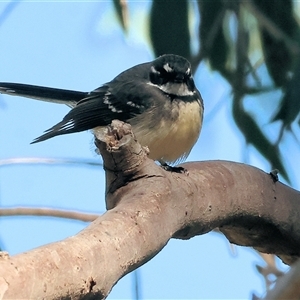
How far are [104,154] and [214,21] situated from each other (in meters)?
0.88

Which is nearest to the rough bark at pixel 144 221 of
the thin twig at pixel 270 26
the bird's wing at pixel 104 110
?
the bird's wing at pixel 104 110

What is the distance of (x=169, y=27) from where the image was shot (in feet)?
5.95

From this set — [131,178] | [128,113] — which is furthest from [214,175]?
[128,113]

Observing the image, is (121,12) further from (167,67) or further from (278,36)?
(278,36)

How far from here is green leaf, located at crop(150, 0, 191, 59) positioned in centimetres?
181

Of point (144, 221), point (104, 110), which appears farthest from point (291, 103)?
point (144, 221)

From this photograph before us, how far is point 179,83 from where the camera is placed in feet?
5.94

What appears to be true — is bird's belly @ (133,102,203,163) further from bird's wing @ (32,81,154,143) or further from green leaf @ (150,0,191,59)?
green leaf @ (150,0,191,59)

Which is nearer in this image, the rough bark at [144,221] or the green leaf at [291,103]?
the rough bark at [144,221]

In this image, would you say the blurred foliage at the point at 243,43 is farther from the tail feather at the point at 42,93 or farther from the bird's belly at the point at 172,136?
the tail feather at the point at 42,93

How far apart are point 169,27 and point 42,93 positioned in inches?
15.7

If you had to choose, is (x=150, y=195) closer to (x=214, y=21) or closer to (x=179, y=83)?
(x=179, y=83)

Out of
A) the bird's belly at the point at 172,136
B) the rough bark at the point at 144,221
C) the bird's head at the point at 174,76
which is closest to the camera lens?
the rough bark at the point at 144,221

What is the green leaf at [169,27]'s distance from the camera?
181cm
